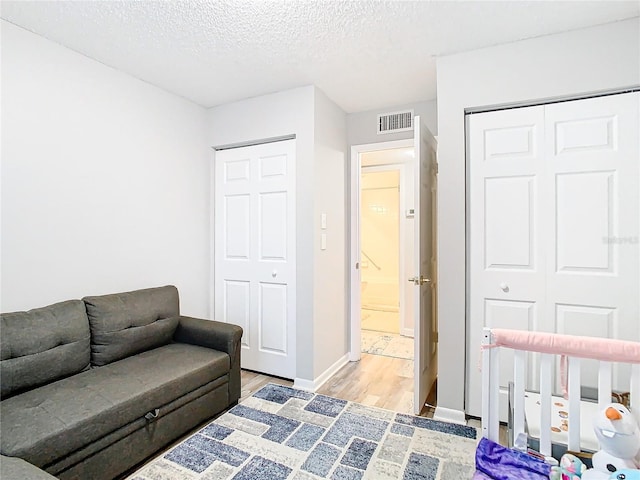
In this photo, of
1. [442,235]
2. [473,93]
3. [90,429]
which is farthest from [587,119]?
[90,429]

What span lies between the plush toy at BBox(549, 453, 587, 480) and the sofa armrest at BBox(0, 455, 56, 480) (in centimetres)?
178

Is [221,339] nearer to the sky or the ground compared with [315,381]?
nearer to the sky

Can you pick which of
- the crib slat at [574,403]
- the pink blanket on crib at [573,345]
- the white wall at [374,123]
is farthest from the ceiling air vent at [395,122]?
the crib slat at [574,403]

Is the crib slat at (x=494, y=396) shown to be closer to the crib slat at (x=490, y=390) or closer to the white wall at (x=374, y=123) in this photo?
the crib slat at (x=490, y=390)

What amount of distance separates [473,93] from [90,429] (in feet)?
9.77

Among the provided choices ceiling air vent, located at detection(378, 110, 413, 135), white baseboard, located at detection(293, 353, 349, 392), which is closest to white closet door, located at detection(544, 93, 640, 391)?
ceiling air vent, located at detection(378, 110, 413, 135)

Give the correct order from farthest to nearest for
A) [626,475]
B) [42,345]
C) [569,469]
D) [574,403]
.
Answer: [42,345], [574,403], [569,469], [626,475]

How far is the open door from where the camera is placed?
248 cm

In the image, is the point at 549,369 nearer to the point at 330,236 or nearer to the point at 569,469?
the point at 569,469

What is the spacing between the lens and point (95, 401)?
5.76 ft

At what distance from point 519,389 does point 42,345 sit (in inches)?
95.6

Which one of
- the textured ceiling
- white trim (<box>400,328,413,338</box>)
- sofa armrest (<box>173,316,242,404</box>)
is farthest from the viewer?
white trim (<box>400,328,413,338</box>)

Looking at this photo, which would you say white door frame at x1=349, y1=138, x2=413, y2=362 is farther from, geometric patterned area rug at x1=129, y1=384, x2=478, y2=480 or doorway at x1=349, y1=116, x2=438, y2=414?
geometric patterned area rug at x1=129, y1=384, x2=478, y2=480

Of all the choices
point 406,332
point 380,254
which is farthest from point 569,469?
point 380,254
